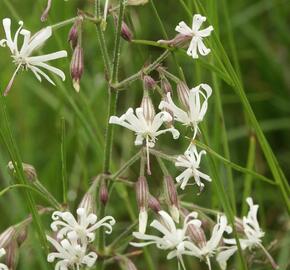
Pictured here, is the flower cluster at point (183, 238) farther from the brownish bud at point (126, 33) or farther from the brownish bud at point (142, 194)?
the brownish bud at point (126, 33)

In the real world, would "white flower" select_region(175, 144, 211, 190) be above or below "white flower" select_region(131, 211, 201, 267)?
above

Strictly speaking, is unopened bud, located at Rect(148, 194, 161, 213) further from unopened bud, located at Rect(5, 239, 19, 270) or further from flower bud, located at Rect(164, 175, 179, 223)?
unopened bud, located at Rect(5, 239, 19, 270)

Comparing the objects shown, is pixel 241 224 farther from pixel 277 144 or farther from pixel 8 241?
pixel 277 144

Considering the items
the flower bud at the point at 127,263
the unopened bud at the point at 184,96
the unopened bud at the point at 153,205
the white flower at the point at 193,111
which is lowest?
the flower bud at the point at 127,263

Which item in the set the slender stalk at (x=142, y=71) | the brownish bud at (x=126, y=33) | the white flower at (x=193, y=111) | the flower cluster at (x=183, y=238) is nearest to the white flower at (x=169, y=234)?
the flower cluster at (x=183, y=238)

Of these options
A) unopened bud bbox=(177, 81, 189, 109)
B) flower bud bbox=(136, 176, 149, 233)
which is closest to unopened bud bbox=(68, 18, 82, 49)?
unopened bud bbox=(177, 81, 189, 109)

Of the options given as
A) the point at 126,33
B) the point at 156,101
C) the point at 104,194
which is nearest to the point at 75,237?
the point at 104,194

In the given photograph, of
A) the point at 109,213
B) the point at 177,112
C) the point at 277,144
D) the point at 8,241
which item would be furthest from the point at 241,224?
the point at 277,144
